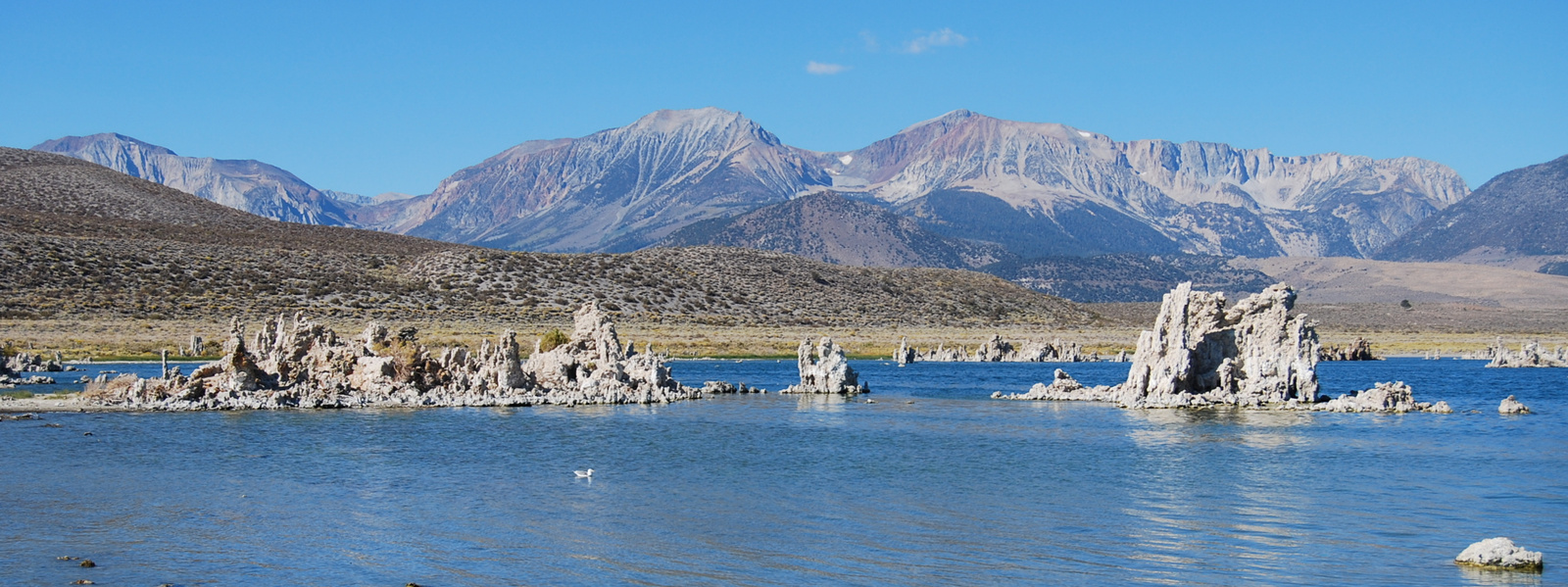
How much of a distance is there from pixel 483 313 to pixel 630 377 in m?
51.8

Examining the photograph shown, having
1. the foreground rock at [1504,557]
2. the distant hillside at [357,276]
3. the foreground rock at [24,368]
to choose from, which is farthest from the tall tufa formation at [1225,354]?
the distant hillside at [357,276]

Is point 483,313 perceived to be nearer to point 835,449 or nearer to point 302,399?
point 302,399

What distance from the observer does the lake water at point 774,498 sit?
18594 millimetres

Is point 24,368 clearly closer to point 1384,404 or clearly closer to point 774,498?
point 774,498

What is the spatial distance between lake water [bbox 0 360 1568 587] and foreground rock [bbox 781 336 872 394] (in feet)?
31.4

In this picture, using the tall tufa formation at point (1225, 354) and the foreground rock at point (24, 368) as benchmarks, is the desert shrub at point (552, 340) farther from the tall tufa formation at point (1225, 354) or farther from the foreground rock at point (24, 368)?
the tall tufa formation at point (1225, 354)

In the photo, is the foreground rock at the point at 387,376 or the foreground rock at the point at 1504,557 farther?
the foreground rock at the point at 387,376

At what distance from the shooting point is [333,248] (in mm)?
120625

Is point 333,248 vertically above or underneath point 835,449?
above

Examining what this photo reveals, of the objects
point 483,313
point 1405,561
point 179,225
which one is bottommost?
point 1405,561

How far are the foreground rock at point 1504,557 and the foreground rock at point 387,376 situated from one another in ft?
104

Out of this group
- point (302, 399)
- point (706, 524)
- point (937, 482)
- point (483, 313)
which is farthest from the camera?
point (483, 313)

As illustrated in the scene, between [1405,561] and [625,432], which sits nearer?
[1405,561]

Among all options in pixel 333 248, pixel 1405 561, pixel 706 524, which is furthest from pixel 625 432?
pixel 333 248
